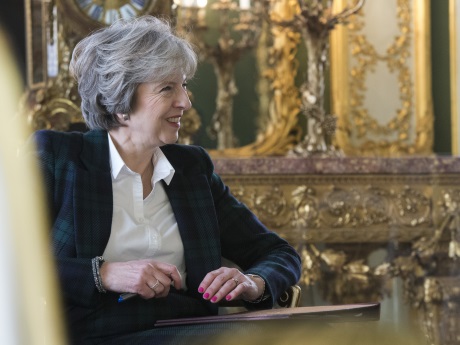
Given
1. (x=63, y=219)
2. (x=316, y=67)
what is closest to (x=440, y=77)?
(x=316, y=67)

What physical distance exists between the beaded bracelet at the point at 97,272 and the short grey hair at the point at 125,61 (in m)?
0.36

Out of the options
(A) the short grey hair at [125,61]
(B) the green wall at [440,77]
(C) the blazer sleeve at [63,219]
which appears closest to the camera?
(C) the blazer sleeve at [63,219]

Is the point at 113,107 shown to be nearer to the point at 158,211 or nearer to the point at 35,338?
the point at 158,211

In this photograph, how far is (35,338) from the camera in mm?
894

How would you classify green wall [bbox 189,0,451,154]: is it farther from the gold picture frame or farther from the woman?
the woman

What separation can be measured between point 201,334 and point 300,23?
242 centimetres

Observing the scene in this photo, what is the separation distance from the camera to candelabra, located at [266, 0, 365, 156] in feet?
12.5

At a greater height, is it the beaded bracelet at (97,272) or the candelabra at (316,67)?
the candelabra at (316,67)

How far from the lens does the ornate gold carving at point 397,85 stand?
164 inches

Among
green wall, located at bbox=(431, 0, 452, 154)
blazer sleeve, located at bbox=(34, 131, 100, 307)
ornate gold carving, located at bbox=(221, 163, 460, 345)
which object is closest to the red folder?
blazer sleeve, located at bbox=(34, 131, 100, 307)

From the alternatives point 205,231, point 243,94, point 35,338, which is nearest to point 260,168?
point 243,94

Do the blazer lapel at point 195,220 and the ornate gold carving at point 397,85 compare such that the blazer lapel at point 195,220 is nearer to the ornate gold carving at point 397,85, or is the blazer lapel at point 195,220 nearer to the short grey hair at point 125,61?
the short grey hair at point 125,61

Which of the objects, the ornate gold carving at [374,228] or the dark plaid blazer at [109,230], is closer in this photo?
the dark plaid blazer at [109,230]

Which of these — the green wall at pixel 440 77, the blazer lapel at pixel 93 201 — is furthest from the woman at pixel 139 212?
the green wall at pixel 440 77
